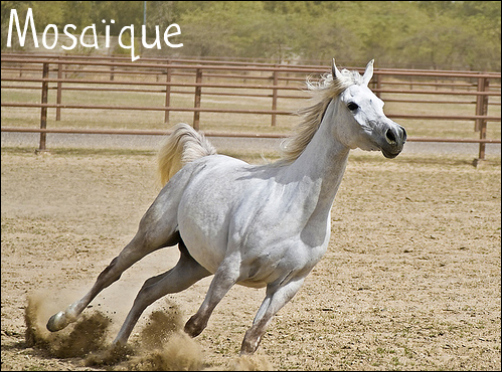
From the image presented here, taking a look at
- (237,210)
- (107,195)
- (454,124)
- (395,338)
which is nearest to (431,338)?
(395,338)

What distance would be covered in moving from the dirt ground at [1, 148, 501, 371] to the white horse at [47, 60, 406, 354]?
1.22 ft

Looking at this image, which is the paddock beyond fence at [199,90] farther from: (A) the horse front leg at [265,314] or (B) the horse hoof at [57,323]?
(B) the horse hoof at [57,323]

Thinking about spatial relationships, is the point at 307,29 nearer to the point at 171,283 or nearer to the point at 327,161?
the point at 171,283

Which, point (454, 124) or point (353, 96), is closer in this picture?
point (353, 96)

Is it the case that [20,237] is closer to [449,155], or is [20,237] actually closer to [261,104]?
[449,155]

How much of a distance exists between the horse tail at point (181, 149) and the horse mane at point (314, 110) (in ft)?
2.68

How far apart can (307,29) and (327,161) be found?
44.3 meters

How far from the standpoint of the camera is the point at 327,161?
3441 millimetres

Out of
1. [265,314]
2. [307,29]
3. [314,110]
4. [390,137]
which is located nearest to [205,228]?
[265,314]

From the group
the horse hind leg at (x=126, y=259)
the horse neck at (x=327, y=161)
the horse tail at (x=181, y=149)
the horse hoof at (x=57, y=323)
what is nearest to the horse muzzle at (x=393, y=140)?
the horse neck at (x=327, y=161)

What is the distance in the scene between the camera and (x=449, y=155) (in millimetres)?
12703

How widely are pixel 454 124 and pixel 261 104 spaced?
237 inches

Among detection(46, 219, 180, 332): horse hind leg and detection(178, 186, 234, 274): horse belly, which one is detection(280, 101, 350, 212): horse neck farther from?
detection(46, 219, 180, 332): horse hind leg

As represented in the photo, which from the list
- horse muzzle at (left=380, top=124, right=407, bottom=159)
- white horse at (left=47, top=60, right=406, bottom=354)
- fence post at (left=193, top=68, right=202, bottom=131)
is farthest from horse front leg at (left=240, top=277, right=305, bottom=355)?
fence post at (left=193, top=68, right=202, bottom=131)
